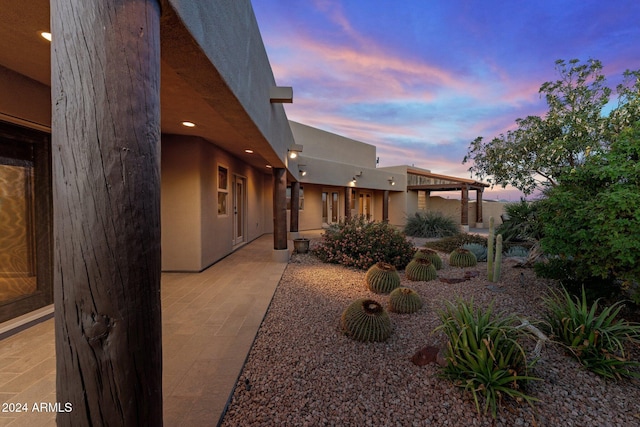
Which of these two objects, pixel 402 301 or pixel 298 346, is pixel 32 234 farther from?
pixel 402 301

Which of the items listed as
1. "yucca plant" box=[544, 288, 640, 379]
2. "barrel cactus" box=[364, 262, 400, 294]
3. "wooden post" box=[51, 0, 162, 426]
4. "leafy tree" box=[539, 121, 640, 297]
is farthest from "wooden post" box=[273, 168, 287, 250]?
"wooden post" box=[51, 0, 162, 426]

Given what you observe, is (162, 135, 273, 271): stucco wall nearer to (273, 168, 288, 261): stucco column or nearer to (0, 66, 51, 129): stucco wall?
(273, 168, 288, 261): stucco column

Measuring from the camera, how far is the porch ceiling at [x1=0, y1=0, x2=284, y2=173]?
67.7 inches

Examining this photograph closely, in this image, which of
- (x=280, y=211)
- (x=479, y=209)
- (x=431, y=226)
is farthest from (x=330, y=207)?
(x=280, y=211)

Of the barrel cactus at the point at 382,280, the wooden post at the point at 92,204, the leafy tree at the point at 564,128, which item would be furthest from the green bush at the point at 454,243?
the wooden post at the point at 92,204

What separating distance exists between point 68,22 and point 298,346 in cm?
295

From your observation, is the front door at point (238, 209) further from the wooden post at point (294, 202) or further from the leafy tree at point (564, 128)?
the leafy tree at point (564, 128)

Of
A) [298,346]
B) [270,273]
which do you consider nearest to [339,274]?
[270,273]

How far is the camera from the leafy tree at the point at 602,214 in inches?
106

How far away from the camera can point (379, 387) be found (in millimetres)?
2320

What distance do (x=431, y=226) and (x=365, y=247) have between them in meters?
6.91

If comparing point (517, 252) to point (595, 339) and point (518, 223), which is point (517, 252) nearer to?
point (518, 223)

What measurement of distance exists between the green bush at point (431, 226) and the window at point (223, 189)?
8.57m

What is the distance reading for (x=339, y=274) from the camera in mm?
5938
